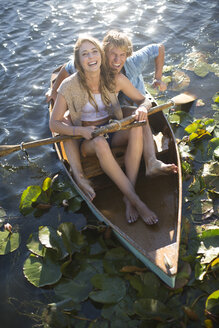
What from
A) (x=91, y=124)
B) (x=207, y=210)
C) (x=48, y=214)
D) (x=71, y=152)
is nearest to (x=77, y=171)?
(x=71, y=152)

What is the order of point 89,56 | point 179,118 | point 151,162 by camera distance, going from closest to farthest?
1. point 89,56
2. point 151,162
3. point 179,118

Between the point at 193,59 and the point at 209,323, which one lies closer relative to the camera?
the point at 209,323

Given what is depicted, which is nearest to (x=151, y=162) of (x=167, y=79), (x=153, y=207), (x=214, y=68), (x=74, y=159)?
(x=153, y=207)

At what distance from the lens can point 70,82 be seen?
3.30 metres

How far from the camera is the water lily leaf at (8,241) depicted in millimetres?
3502

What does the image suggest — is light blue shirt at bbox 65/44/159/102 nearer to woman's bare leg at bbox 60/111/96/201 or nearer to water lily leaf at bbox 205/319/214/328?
woman's bare leg at bbox 60/111/96/201

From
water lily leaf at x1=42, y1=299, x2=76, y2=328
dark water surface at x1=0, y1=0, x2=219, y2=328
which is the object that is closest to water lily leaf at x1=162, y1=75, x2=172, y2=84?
dark water surface at x1=0, y1=0, x2=219, y2=328

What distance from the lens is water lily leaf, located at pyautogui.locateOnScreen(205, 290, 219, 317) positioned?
2.57m

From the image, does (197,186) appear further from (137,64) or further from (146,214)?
(137,64)

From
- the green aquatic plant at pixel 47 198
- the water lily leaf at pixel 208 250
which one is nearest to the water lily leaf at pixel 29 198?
the green aquatic plant at pixel 47 198

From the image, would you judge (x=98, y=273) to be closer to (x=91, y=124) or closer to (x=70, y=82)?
(x=91, y=124)

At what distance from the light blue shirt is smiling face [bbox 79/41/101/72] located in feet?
2.85

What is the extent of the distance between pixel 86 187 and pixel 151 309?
129cm

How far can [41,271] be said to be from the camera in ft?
10.3
